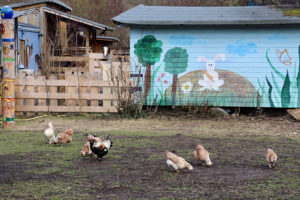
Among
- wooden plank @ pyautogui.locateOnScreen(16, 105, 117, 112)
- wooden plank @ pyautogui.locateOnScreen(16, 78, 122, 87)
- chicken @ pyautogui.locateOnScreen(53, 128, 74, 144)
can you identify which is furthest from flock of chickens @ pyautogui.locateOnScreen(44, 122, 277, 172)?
wooden plank @ pyautogui.locateOnScreen(16, 78, 122, 87)

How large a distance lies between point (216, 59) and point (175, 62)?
1409 millimetres

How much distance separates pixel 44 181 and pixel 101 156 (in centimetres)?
135

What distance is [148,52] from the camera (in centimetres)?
1388

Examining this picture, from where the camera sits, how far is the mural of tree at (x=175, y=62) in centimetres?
1379

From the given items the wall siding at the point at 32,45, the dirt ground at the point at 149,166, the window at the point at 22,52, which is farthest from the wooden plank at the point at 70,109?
the window at the point at 22,52

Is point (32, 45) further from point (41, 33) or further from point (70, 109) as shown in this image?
point (70, 109)

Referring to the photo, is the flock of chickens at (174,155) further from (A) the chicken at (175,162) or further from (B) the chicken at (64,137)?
(B) the chicken at (64,137)

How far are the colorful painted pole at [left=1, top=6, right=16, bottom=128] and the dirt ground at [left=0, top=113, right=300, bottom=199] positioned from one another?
0.48m

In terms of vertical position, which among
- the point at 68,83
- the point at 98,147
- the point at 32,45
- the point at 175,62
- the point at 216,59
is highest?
the point at 32,45

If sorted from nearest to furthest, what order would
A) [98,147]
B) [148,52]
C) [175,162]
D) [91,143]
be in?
[175,162], [98,147], [91,143], [148,52]

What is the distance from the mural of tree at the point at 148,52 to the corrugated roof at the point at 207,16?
71 cm

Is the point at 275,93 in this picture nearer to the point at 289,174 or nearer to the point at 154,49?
the point at 154,49

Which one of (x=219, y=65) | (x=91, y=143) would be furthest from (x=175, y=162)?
(x=219, y=65)

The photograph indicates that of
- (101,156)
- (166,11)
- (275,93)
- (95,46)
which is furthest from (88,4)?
(101,156)
